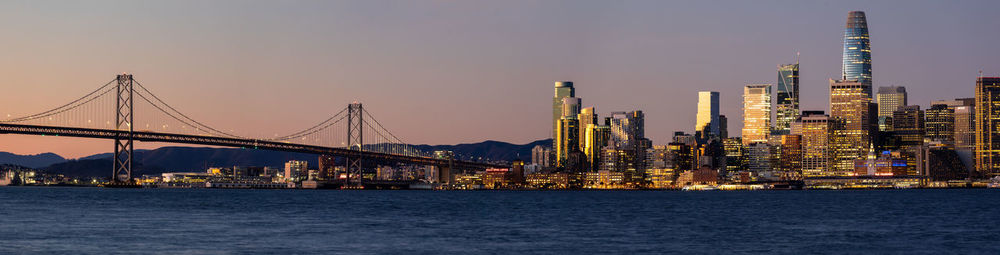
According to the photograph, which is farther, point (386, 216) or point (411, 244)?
point (386, 216)

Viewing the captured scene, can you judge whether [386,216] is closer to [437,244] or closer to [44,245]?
[437,244]

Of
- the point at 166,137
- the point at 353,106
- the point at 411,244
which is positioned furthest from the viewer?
the point at 353,106

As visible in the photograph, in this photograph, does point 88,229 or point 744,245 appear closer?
point 744,245

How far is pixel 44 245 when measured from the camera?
141 ft

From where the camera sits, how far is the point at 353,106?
174m

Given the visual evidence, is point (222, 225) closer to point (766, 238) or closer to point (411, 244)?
point (411, 244)

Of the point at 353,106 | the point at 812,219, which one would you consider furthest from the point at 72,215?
the point at 353,106

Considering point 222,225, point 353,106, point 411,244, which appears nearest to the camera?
point 411,244

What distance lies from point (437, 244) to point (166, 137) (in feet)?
262

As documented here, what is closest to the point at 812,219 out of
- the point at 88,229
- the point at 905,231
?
the point at 905,231

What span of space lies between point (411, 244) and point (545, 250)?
574cm

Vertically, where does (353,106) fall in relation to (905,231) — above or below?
above

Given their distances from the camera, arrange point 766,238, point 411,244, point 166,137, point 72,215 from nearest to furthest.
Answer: point 411,244 < point 766,238 < point 72,215 < point 166,137

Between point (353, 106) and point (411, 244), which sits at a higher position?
point (353, 106)
